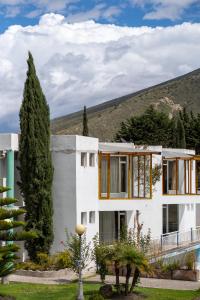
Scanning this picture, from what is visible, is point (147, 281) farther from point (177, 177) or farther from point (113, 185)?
point (177, 177)

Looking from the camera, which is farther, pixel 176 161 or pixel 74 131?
pixel 74 131

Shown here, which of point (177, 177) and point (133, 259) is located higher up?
point (177, 177)

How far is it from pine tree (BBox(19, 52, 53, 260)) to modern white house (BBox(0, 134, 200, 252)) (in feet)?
2.22

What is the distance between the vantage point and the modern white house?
2792cm

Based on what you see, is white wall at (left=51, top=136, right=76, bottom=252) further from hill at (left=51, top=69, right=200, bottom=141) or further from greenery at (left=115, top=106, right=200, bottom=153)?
hill at (left=51, top=69, right=200, bottom=141)

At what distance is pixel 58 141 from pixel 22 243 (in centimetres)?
480

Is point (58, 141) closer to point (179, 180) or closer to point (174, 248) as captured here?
point (174, 248)

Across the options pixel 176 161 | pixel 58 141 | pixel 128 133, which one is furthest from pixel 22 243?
pixel 128 133

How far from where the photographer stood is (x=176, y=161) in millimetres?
36812

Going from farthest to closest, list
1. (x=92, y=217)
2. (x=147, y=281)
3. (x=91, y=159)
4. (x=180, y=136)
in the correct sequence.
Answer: (x=180, y=136)
(x=91, y=159)
(x=92, y=217)
(x=147, y=281)

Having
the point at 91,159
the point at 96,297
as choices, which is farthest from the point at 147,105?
the point at 96,297

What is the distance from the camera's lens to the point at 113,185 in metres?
32.2

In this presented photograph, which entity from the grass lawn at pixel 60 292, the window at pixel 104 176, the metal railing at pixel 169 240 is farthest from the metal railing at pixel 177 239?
the grass lawn at pixel 60 292

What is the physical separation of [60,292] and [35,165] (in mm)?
6776
